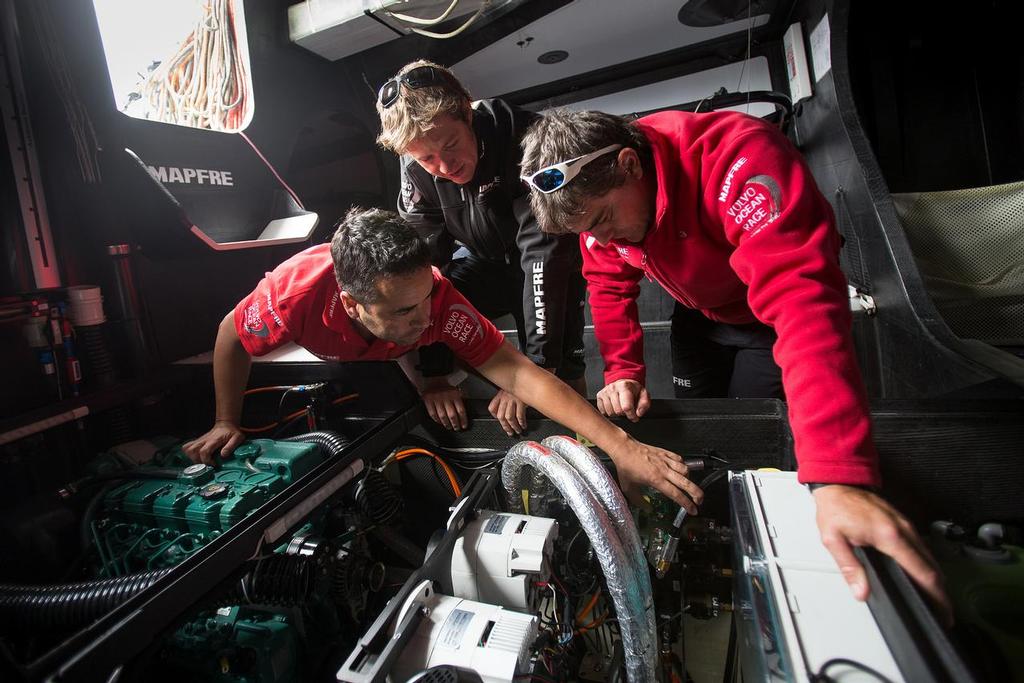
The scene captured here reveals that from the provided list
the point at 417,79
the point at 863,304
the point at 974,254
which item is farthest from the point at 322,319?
the point at 974,254

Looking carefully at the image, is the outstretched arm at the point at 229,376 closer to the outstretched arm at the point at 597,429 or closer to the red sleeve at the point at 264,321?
the red sleeve at the point at 264,321

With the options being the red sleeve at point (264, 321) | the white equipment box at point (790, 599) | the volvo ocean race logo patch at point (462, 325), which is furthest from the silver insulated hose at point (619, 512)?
the red sleeve at point (264, 321)

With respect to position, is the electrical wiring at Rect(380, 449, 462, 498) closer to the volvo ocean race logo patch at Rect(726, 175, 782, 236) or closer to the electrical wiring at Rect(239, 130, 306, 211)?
the volvo ocean race logo patch at Rect(726, 175, 782, 236)

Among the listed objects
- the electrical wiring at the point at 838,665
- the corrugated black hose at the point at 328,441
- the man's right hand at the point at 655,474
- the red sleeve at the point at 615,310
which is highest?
the red sleeve at the point at 615,310

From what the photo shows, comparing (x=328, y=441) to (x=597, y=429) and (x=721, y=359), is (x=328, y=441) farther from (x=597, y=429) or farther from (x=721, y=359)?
(x=721, y=359)

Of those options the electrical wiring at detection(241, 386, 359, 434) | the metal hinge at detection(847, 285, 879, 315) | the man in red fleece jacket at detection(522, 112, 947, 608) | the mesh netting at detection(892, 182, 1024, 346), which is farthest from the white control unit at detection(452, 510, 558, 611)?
the mesh netting at detection(892, 182, 1024, 346)

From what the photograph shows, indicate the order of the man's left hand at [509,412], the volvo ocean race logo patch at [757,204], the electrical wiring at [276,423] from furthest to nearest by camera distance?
1. the electrical wiring at [276,423]
2. the man's left hand at [509,412]
3. the volvo ocean race logo patch at [757,204]

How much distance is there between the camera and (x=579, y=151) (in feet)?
3.38

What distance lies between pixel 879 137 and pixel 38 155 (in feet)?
11.0

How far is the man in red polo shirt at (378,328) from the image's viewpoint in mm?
1245

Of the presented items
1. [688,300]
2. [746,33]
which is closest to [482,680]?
[688,300]

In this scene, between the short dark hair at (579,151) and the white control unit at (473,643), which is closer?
the white control unit at (473,643)

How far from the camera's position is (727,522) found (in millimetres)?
1301

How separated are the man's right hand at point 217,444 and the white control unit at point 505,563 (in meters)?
0.79
